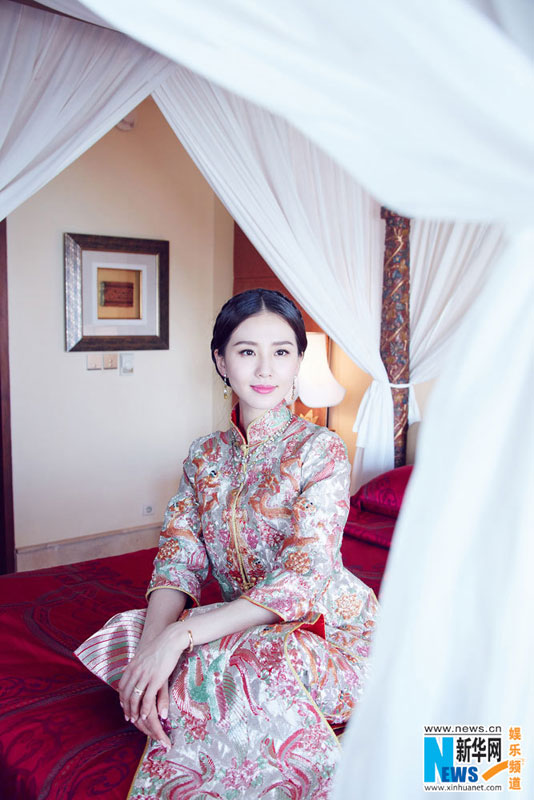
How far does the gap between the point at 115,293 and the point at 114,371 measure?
1.41ft

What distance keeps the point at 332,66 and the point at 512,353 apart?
33 cm

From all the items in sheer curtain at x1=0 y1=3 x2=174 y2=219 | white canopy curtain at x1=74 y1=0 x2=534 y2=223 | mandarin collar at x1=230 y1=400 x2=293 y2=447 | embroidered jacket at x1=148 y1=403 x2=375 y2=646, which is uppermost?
sheer curtain at x1=0 y1=3 x2=174 y2=219

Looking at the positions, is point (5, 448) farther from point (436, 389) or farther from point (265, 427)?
point (436, 389)

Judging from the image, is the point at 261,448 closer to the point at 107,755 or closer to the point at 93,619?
the point at 107,755

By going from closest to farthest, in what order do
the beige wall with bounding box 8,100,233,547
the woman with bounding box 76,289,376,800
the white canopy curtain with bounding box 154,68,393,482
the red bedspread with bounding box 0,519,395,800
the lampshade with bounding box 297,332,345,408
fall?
the woman with bounding box 76,289,376,800
the red bedspread with bounding box 0,519,395,800
the white canopy curtain with bounding box 154,68,393,482
the lampshade with bounding box 297,332,345,408
the beige wall with bounding box 8,100,233,547

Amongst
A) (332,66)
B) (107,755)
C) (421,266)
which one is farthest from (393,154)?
(421,266)

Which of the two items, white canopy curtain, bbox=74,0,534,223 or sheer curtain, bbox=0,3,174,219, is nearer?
white canopy curtain, bbox=74,0,534,223

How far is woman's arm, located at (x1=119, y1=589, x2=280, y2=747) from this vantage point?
121cm

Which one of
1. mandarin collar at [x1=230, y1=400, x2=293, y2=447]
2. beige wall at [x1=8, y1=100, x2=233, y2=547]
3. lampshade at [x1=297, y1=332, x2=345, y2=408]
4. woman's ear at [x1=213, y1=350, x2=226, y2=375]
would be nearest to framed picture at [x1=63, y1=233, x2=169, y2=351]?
beige wall at [x1=8, y1=100, x2=233, y2=547]

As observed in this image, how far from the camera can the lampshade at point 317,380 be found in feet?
11.2

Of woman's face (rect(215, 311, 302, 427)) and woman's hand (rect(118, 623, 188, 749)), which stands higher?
woman's face (rect(215, 311, 302, 427))

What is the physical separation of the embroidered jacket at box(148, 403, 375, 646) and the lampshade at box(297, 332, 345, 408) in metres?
1.81

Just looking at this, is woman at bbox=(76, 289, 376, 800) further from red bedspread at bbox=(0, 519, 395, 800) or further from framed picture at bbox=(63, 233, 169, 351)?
framed picture at bbox=(63, 233, 169, 351)

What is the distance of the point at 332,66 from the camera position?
0.68 metres
